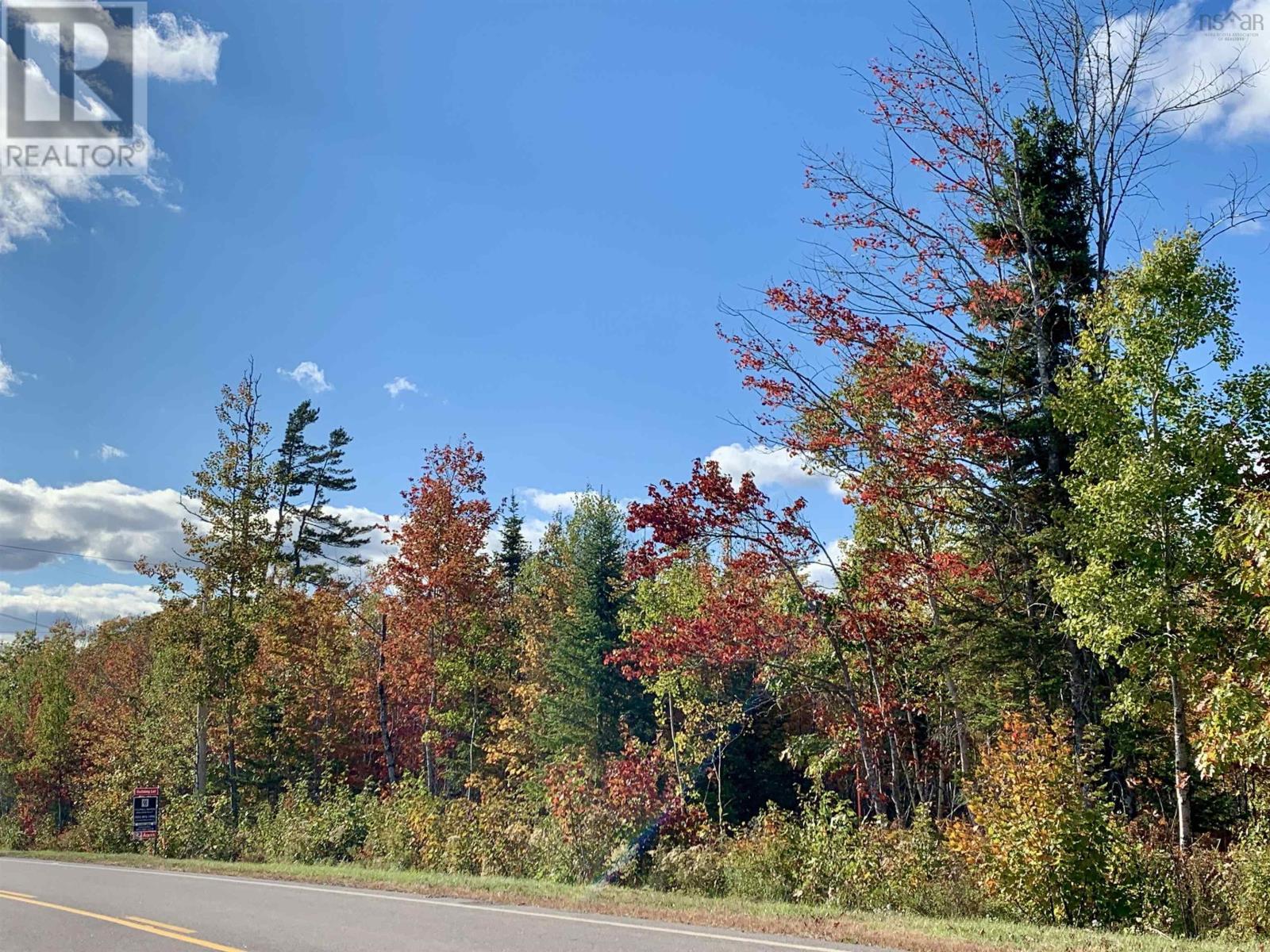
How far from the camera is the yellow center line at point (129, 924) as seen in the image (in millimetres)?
9289

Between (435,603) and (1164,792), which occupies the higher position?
(435,603)

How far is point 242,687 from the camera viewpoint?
27391mm

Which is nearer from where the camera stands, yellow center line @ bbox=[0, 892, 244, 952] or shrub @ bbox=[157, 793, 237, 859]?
yellow center line @ bbox=[0, 892, 244, 952]

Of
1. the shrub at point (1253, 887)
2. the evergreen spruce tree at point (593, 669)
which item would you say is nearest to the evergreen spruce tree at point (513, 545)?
the evergreen spruce tree at point (593, 669)

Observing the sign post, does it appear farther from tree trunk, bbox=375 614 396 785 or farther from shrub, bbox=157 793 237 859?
tree trunk, bbox=375 614 396 785

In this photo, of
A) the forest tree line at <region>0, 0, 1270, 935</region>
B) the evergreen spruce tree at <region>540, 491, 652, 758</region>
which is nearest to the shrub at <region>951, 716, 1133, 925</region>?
the forest tree line at <region>0, 0, 1270, 935</region>

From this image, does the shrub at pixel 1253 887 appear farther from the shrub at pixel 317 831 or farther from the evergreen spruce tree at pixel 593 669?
the evergreen spruce tree at pixel 593 669

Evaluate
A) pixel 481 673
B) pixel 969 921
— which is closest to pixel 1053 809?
pixel 969 921

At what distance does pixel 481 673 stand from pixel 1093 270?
69.5ft

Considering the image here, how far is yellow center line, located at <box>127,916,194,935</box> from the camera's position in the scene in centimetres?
1043

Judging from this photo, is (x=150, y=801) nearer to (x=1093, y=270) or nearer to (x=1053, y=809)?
(x=1053, y=809)

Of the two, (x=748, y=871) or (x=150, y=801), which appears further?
(x=150, y=801)

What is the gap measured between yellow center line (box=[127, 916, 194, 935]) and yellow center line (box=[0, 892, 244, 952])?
0.08 meters

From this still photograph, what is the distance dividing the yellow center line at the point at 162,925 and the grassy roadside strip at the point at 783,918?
11.3 ft
